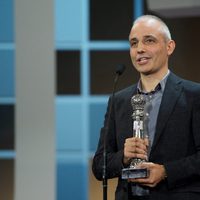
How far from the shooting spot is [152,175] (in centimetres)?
188

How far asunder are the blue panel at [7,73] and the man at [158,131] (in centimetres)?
168

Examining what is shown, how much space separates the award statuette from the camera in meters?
1.84

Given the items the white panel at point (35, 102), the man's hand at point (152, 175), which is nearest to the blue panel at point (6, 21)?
the white panel at point (35, 102)

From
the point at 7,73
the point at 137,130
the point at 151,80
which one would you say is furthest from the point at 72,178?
the point at 137,130

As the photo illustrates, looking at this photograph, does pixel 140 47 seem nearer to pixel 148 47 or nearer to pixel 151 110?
pixel 148 47

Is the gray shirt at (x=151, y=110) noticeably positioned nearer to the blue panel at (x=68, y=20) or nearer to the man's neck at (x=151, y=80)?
the man's neck at (x=151, y=80)

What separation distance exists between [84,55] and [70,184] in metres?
0.93

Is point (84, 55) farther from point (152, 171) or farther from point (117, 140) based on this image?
point (152, 171)

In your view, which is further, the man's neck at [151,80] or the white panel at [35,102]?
the white panel at [35,102]

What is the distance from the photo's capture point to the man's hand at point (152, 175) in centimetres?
187

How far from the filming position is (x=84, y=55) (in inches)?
142

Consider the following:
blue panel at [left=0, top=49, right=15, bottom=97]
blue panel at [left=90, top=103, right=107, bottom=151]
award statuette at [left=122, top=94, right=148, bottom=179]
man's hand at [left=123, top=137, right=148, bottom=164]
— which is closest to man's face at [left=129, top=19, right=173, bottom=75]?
award statuette at [left=122, top=94, right=148, bottom=179]

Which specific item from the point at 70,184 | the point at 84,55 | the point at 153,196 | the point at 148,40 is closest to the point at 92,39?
the point at 84,55

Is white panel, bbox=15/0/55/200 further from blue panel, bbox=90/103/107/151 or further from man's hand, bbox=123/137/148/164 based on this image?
man's hand, bbox=123/137/148/164
